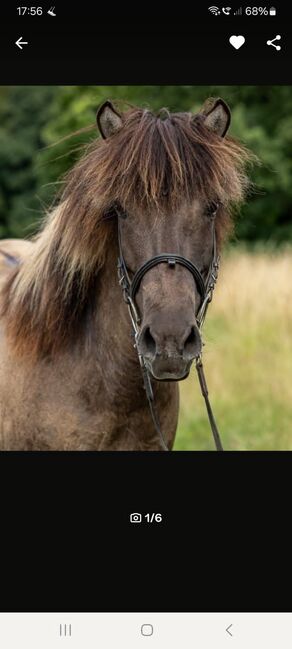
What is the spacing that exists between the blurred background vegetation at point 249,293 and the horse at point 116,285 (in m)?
0.32

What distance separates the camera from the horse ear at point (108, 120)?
10.3ft

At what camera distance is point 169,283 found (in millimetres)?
2869

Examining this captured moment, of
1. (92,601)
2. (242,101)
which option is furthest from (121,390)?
(242,101)

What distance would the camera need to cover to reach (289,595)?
271cm

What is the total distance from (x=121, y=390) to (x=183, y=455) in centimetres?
60

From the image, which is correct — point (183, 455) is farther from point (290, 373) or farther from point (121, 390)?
point (290, 373)

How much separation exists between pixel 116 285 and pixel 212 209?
1.66 ft

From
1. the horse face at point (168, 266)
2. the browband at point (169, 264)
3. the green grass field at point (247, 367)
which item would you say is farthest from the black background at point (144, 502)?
the green grass field at point (247, 367)

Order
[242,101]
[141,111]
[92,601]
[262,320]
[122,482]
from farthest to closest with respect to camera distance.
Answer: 1. [242,101]
2. [262,320]
3. [141,111]
4. [122,482]
5. [92,601]
